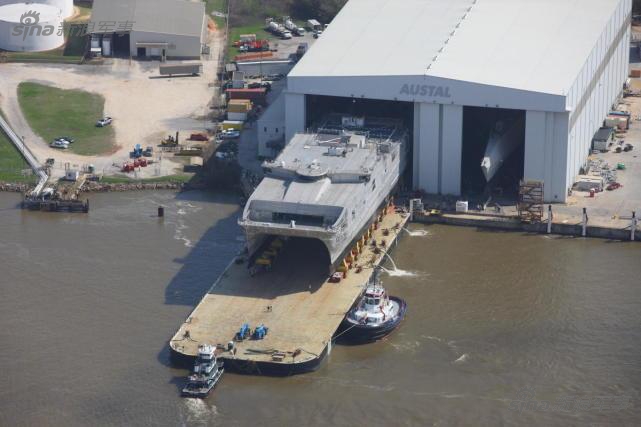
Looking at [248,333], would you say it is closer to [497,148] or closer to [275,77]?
[497,148]

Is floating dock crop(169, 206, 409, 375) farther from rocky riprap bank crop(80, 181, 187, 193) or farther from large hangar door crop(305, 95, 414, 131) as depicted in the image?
rocky riprap bank crop(80, 181, 187, 193)

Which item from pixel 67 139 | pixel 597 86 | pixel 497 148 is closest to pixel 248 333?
pixel 497 148

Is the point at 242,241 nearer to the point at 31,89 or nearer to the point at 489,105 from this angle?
the point at 489,105

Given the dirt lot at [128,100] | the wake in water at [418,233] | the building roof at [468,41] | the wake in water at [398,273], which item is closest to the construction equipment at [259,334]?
the wake in water at [398,273]

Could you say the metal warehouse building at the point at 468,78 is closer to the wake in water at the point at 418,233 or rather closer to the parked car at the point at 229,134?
the wake in water at the point at 418,233

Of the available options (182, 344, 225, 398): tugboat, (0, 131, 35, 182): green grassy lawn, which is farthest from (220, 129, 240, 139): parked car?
(182, 344, 225, 398): tugboat

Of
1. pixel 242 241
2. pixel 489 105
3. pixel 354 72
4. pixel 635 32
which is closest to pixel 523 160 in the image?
pixel 489 105
